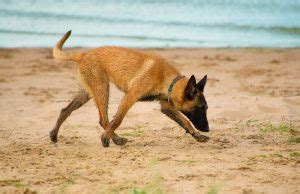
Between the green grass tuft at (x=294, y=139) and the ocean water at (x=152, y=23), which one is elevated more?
the green grass tuft at (x=294, y=139)

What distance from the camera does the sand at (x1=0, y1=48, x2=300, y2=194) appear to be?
19.0 ft

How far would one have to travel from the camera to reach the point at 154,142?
779cm

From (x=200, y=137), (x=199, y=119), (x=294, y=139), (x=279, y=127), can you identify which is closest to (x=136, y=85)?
(x=199, y=119)

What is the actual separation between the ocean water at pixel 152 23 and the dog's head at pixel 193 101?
1008 cm

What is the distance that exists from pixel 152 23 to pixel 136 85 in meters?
15.7

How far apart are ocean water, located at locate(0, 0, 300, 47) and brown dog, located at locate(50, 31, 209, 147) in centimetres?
960

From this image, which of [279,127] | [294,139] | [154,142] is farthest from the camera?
[279,127]

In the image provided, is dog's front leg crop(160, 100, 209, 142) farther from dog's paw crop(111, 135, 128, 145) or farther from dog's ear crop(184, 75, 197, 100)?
dog's paw crop(111, 135, 128, 145)

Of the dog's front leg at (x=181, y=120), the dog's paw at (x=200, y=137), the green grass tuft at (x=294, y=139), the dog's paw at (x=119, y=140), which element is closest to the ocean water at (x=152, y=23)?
the dog's front leg at (x=181, y=120)

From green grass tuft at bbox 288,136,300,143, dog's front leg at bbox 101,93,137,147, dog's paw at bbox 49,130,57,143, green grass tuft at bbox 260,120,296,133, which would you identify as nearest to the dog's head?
dog's front leg at bbox 101,93,137,147

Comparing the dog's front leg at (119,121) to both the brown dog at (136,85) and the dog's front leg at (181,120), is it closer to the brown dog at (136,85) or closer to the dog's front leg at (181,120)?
the brown dog at (136,85)

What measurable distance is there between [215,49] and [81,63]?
31.3ft

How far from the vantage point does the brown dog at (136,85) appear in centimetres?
738

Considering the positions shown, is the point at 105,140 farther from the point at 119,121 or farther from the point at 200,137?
the point at 200,137
